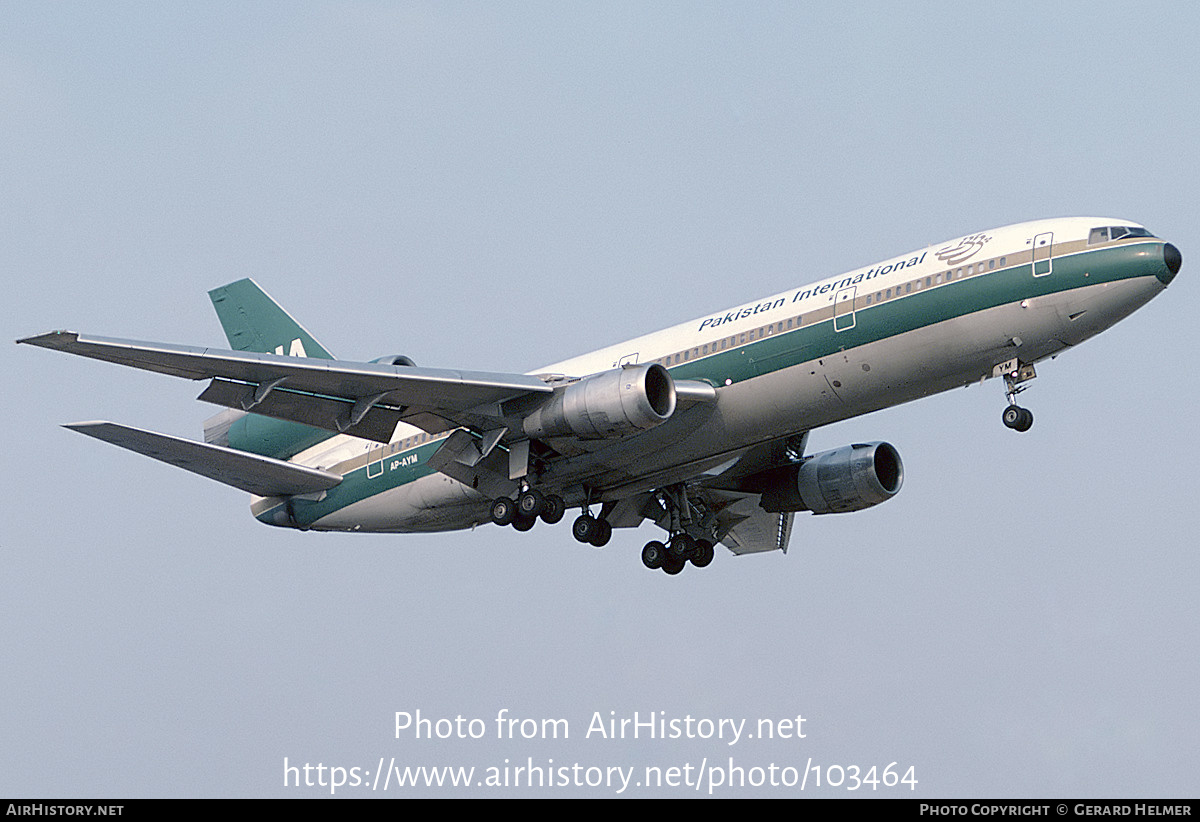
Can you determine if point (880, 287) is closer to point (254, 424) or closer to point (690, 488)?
point (690, 488)

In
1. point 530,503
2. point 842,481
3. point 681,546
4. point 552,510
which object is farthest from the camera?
point 681,546

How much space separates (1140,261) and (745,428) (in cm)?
855

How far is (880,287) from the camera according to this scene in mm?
32938

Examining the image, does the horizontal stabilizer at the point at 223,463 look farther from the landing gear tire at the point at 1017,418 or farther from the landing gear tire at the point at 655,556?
the landing gear tire at the point at 1017,418

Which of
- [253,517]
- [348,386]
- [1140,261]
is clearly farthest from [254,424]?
[1140,261]

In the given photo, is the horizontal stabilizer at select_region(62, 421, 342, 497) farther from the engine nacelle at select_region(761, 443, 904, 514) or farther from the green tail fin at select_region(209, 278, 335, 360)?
the engine nacelle at select_region(761, 443, 904, 514)

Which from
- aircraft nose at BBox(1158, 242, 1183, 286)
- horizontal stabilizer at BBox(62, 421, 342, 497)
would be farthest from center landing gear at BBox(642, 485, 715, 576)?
aircraft nose at BBox(1158, 242, 1183, 286)

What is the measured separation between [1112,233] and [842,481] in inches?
399

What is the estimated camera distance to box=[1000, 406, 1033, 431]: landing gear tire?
3192 cm

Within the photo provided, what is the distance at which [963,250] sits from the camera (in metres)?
32.7

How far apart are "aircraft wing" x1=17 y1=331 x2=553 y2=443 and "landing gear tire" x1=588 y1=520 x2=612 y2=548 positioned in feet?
18.2

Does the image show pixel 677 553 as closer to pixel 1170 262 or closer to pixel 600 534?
pixel 600 534

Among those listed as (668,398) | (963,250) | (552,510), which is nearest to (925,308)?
(963,250)

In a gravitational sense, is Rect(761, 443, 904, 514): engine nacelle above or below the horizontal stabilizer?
above
